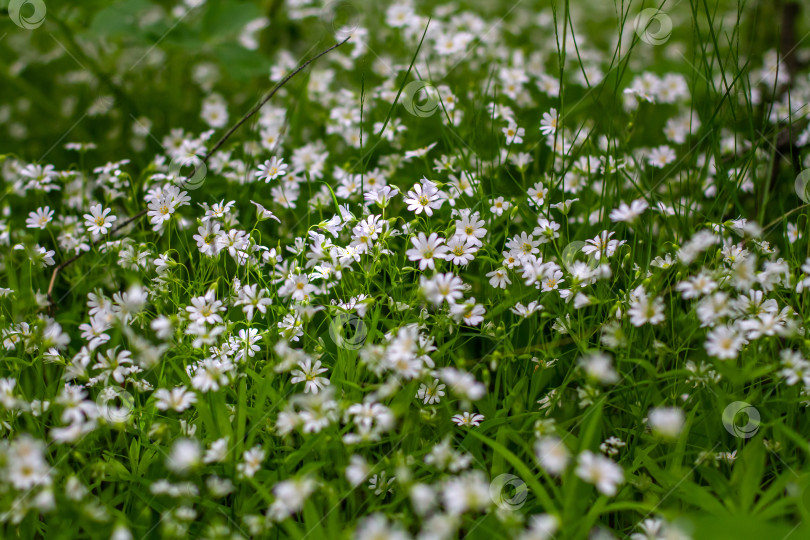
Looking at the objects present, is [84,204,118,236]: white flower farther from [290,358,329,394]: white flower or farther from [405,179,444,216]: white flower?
[405,179,444,216]: white flower

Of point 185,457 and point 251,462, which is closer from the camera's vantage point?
point 185,457

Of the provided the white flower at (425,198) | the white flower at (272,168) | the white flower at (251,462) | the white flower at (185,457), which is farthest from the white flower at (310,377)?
the white flower at (272,168)

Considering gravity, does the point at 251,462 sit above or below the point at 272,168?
below

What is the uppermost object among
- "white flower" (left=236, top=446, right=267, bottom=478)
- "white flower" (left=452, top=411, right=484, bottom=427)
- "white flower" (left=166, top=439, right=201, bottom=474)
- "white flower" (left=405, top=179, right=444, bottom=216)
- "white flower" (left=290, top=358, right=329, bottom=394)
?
"white flower" (left=405, top=179, right=444, bottom=216)

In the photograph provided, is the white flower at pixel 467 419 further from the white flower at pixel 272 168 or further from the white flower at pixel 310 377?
the white flower at pixel 272 168

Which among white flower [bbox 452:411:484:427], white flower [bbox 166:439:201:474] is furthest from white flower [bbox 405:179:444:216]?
white flower [bbox 166:439:201:474]

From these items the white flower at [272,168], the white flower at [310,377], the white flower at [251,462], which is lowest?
the white flower at [251,462]

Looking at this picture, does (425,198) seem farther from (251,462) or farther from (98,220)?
(98,220)

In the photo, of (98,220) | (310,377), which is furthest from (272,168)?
(310,377)

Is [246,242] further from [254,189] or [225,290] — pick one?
[254,189]

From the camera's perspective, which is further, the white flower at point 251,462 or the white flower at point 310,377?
the white flower at point 310,377

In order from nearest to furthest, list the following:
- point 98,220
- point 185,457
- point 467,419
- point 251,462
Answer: point 185,457
point 251,462
point 467,419
point 98,220

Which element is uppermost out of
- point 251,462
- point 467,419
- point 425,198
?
point 425,198
